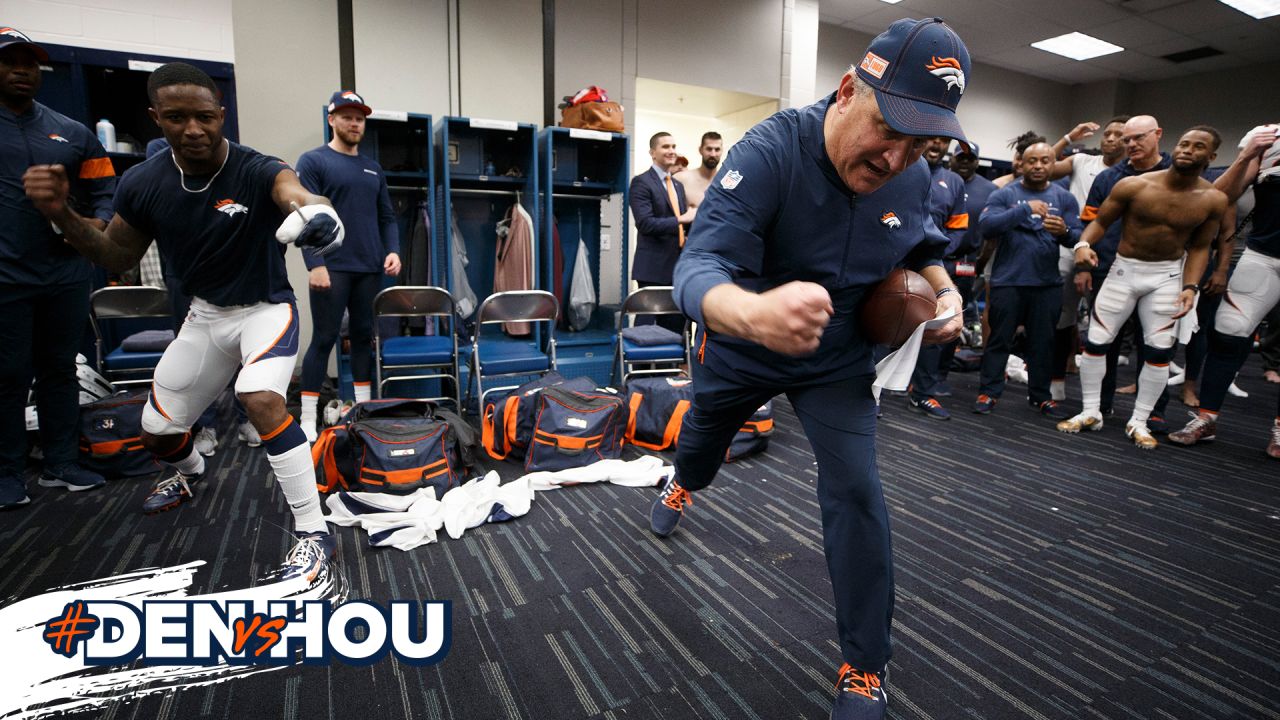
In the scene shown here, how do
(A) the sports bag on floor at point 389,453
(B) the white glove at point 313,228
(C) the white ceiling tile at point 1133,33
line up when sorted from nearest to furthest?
(B) the white glove at point 313,228, (A) the sports bag on floor at point 389,453, (C) the white ceiling tile at point 1133,33

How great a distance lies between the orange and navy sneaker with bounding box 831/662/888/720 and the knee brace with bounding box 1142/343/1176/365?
343 cm

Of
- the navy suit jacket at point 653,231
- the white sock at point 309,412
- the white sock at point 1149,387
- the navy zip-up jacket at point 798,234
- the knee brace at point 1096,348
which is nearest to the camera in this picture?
the navy zip-up jacket at point 798,234

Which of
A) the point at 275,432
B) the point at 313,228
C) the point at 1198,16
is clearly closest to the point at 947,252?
the point at 313,228

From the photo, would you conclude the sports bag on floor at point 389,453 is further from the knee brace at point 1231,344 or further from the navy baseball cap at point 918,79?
the knee brace at point 1231,344

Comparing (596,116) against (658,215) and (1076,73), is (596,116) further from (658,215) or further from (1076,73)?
(1076,73)

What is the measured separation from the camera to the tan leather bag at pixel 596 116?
5.07 meters

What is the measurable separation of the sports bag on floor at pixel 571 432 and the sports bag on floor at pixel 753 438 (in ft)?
2.10

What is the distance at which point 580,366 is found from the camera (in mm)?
4793

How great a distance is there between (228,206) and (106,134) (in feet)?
10.5

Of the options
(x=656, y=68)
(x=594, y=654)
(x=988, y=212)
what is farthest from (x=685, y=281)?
(x=656, y=68)

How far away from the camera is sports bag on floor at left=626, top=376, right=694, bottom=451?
11.6ft

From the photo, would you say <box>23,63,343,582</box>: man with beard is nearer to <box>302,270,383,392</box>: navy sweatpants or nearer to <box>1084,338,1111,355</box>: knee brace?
<box>302,270,383,392</box>: navy sweatpants

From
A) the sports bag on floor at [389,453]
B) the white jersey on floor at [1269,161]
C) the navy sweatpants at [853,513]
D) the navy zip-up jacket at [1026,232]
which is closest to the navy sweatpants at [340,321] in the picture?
the sports bag on floor at [389,453]

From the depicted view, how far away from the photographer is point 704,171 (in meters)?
5.07
